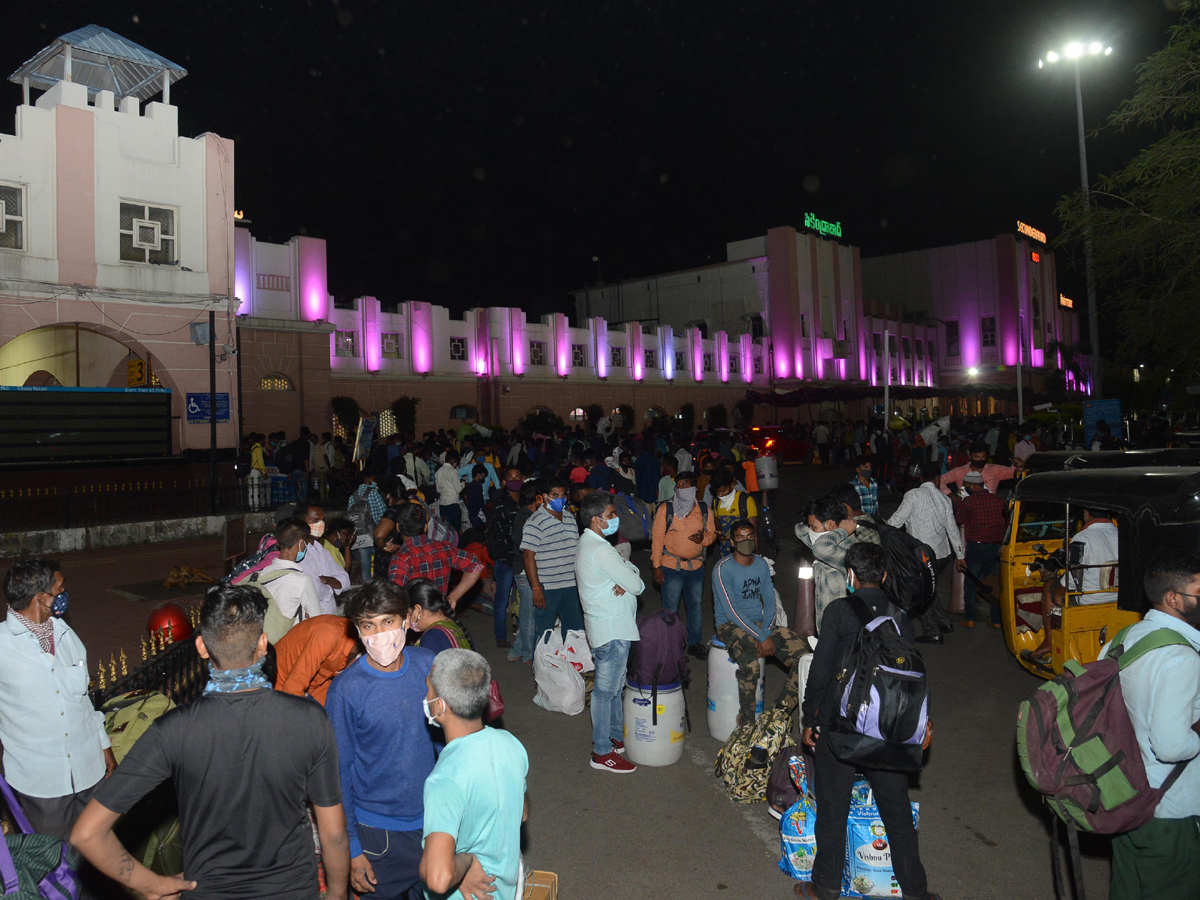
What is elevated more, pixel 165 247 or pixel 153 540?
pixel 165 247

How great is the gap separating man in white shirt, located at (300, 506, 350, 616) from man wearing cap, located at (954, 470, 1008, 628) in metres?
6.45

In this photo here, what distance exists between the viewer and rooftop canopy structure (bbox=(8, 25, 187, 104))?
18594 millimetres

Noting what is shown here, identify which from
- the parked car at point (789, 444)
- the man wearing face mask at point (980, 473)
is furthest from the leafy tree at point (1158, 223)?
the parked car at point (789, 444)

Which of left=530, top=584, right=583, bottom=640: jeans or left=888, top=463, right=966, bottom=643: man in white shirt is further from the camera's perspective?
left=888, top=463, right=966, bottom=643: man in white shirt

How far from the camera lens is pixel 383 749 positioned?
3100mm

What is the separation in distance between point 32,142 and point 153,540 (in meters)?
9.50

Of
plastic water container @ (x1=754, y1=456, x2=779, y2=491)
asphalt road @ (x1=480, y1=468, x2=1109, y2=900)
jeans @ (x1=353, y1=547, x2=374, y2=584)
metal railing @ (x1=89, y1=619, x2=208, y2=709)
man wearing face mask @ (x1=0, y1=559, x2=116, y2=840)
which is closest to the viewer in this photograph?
man wearing face mask @ (x1=0, y1=559, x2=116, y2=840)

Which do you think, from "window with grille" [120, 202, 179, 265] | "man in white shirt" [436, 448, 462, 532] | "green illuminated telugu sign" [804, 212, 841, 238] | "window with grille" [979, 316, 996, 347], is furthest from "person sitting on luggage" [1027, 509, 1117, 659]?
"window with grille" [979, 316, 996, 347]

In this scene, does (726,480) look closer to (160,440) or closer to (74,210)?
(160,440)

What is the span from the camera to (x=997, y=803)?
16.2ft

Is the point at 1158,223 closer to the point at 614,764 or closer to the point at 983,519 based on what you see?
the point at 983,519

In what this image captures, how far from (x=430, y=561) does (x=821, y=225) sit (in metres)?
50.3

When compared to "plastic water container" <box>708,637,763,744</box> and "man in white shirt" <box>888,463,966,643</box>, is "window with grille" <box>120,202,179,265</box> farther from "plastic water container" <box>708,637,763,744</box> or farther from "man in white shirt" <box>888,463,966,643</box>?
"plastic water container" <box>708,637,763,744</box>

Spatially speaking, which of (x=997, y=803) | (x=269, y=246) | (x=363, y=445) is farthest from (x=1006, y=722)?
(x=269, y=246)
